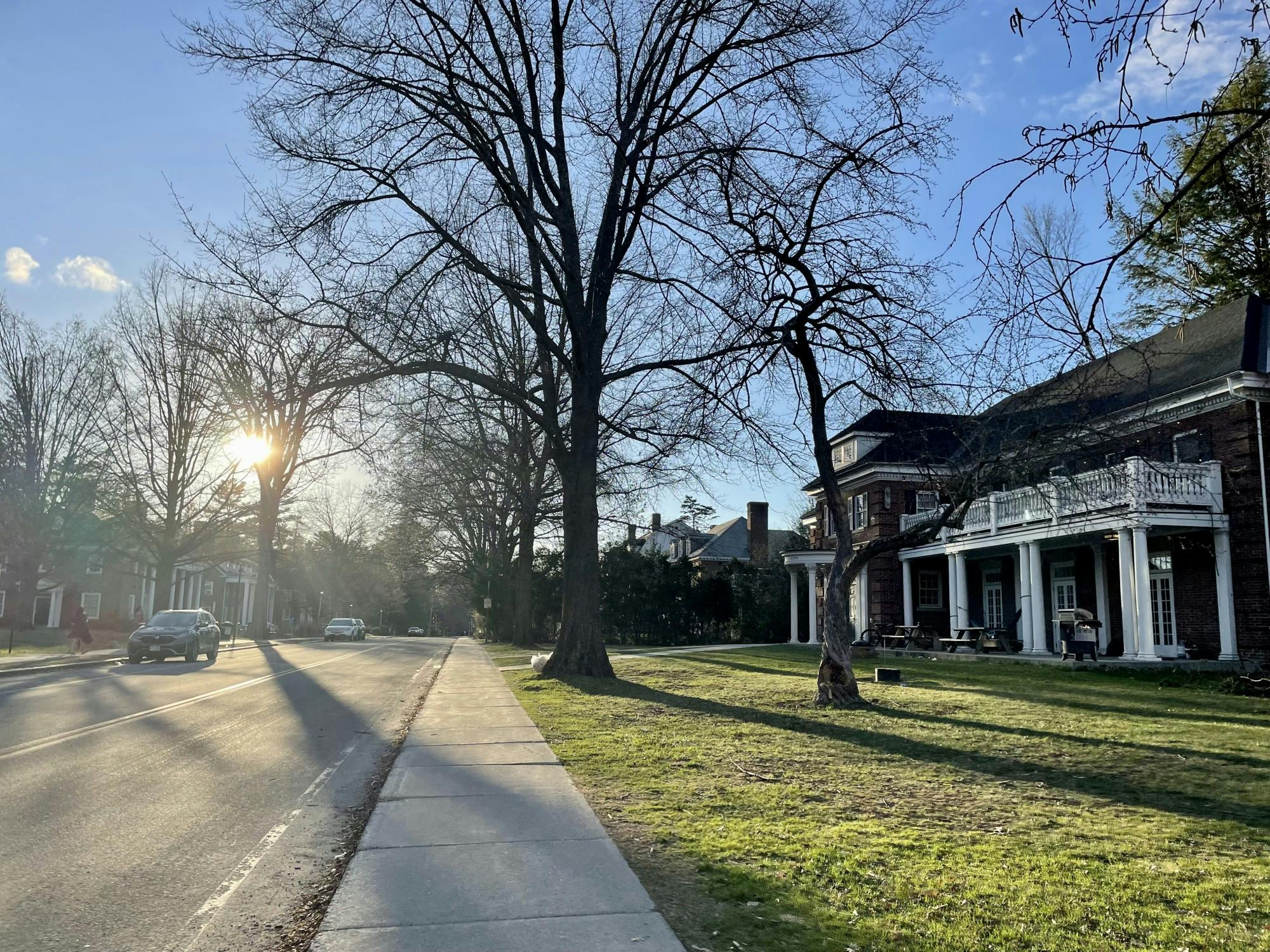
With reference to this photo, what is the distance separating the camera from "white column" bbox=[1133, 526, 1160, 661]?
2169 centimetres

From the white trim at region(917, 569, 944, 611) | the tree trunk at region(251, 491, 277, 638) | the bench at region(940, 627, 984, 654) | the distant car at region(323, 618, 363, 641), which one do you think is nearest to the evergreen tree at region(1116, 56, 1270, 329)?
the bench at region(940, 627, 984, 654)

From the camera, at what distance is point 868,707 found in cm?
1286

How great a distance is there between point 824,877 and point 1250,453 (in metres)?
21.3

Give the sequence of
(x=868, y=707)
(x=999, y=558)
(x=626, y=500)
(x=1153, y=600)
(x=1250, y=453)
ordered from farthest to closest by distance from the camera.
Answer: (x=999, y=558), (x=626, y=500), (x=1153, y=600), (x=1250, y=453), (x=868, y=707)

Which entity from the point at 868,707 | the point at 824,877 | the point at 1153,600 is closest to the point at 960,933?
the point at 824,877

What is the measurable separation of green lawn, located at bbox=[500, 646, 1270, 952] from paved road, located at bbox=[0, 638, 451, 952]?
2.13m

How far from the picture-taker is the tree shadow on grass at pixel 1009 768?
6.75 metres

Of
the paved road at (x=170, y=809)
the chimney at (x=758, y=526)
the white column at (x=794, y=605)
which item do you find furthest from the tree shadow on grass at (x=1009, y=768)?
the chimney at (x=758, y=526)

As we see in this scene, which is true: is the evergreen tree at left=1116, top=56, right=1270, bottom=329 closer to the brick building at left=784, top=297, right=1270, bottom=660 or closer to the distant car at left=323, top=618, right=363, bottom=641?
the brick building at left=784, top=297, right=1270, bottom=660

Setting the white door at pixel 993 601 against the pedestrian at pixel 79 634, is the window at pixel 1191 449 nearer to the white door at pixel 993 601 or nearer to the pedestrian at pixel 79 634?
the white door at pixel 993 601

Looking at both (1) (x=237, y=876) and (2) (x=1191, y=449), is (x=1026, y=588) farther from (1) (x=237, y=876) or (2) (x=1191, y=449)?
(1) (x=237, y=876)

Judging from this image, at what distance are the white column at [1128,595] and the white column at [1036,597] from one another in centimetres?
358

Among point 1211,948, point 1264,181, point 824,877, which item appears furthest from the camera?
point 1264,181

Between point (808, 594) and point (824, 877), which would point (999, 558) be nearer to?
point (808, 594)
